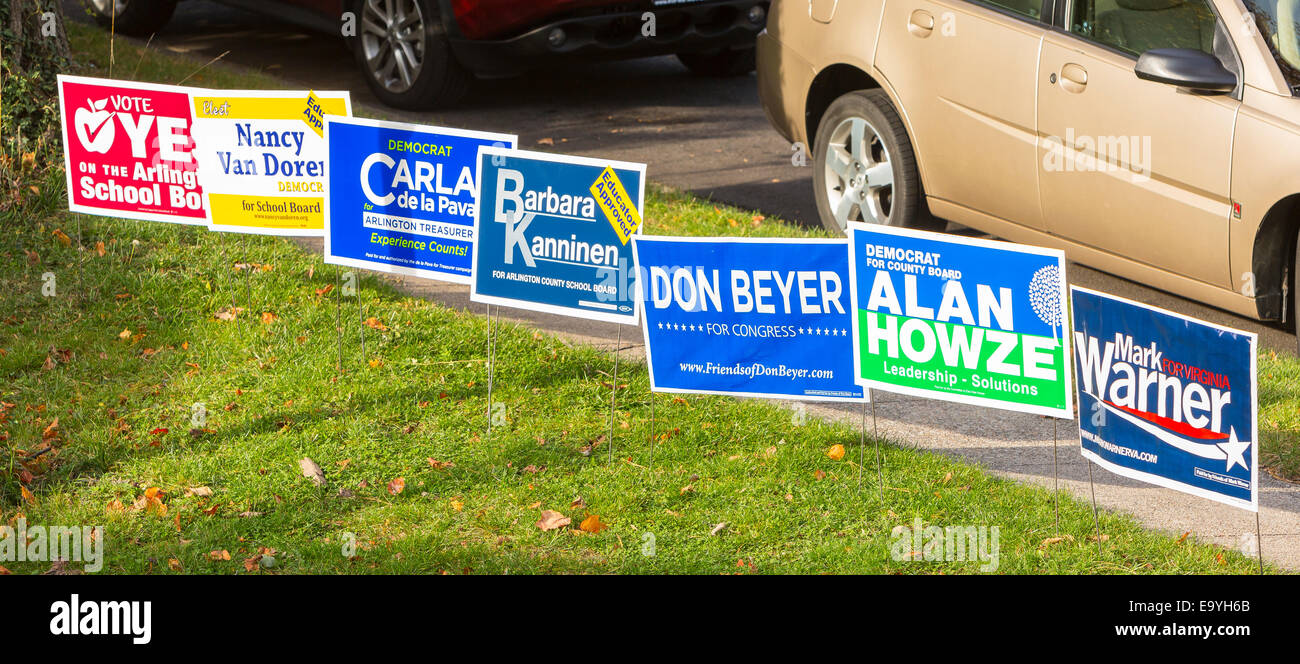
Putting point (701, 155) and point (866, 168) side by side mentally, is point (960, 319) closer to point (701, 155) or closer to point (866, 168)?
point (866, 168)

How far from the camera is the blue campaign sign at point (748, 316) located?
207 inches

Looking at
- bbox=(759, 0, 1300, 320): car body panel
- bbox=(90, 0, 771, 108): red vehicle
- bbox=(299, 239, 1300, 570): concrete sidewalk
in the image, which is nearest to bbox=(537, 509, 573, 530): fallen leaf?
bbox=(299, 239, 1300, 570): concrete sidewalk

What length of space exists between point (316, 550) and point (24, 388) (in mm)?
2113

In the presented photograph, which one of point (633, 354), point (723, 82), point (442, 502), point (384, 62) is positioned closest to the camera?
point (442, 502)

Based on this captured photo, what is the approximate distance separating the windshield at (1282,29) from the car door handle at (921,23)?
5.32ft

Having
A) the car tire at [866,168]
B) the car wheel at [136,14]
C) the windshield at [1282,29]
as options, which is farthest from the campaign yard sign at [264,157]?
the car wheel at [136,14]

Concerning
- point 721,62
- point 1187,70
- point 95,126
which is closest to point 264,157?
point 95,126

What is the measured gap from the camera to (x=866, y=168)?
25.6 feet

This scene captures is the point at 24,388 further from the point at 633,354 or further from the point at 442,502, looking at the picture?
the point at 633,354

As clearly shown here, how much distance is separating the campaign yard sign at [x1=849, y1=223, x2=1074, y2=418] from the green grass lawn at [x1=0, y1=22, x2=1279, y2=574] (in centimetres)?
45

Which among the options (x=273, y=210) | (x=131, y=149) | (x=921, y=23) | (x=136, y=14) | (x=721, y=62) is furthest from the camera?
(x=136, y=14)

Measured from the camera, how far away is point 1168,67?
5824 mm

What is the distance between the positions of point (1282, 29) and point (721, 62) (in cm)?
650

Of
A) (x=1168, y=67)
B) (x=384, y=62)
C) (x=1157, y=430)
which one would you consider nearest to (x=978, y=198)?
(x=1168, y=67)
